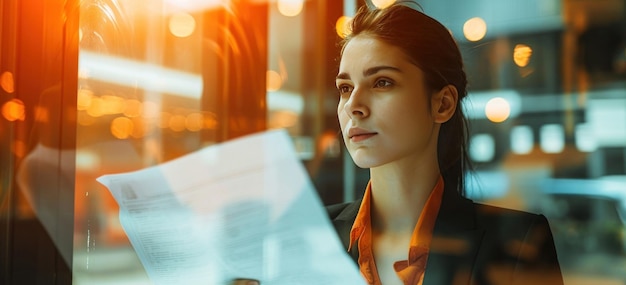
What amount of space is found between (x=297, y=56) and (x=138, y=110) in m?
0.54

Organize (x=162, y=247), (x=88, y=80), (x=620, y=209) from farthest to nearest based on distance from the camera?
(x=88, y=80) → (x=162, y=247) → (x=620, y=209)

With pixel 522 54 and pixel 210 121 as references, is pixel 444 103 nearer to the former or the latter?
pixel 522 54

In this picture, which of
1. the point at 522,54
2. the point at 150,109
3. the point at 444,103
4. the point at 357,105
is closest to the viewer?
the point at 522,54

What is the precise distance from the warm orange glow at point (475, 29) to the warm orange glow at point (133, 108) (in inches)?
37.6

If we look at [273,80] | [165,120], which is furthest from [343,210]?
[165,120]

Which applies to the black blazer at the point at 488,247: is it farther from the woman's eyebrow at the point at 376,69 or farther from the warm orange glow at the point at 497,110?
the woman's eyebrow at the point at 376,69

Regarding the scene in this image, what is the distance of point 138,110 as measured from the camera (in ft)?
5.80

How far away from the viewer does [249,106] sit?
1.57m

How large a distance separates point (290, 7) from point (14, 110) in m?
1.06

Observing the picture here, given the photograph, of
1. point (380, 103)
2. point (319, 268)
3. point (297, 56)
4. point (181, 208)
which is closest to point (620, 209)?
point (380, 103)

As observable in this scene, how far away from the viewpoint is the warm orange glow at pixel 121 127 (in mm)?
1801

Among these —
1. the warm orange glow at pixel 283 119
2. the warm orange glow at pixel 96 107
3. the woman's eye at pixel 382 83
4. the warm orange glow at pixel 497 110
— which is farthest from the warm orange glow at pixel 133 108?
the warm orange glow at pixel 497 110

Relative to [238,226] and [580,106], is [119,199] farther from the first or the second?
[580,106]

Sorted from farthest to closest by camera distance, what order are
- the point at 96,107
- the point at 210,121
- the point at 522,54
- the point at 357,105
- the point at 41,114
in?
1. the point at 41,114
2. the point at 96,107
3. the point at 210,121
4. the point at 357,105
5. the point at 522,54
